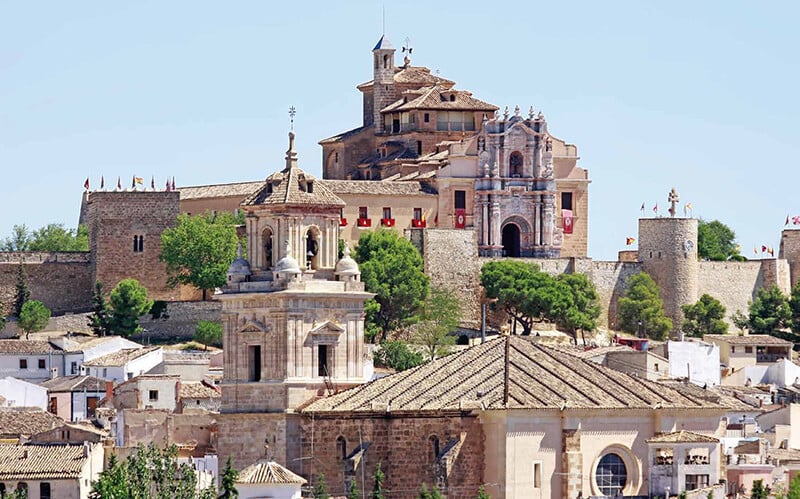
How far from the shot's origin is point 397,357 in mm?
105750

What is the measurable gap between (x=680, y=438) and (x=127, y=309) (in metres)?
54.0

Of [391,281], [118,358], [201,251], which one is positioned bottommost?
[118,358]

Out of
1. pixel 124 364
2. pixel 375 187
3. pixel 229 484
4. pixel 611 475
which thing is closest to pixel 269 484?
pixel 229 484

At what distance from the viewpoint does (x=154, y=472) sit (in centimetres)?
6956

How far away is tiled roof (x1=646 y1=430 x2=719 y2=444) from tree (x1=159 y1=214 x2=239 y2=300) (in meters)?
52.9

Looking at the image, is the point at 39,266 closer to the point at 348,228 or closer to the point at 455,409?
the point at 348,228

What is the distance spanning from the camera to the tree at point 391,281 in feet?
369

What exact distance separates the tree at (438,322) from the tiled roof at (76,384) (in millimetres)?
12905

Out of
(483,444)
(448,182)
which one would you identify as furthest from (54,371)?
(483,444)

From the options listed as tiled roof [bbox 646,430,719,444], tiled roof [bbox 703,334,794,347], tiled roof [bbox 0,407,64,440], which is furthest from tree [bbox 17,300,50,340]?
tiled roof [bbox 646,430,719,444]

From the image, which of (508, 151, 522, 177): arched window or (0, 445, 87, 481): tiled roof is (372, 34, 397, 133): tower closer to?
(508, 151, 522, 177): arched window

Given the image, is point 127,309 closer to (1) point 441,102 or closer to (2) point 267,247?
(1) point 441,102

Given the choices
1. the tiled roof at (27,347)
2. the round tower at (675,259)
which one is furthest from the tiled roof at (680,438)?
the round tower at (675,259)

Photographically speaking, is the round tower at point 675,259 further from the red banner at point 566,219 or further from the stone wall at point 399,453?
the stone wall at point 399,453
